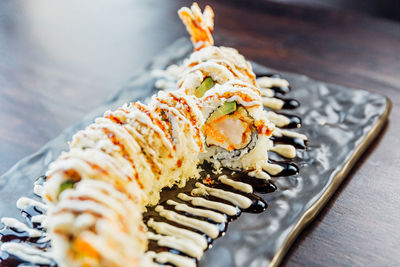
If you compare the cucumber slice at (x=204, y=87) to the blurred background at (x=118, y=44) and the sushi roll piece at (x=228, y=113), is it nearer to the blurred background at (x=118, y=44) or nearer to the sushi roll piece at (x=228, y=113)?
the sushi roll piece at (x=228, y=113)

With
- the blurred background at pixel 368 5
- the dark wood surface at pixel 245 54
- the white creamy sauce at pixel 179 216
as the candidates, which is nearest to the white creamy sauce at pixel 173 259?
the white creamy sauce at pixel 179 216

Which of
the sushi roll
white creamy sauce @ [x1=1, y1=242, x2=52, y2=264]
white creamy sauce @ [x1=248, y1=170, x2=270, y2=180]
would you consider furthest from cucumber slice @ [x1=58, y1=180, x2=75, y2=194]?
white creamy sauce @ [x1=248, y1=170, x2=270, y2=180]

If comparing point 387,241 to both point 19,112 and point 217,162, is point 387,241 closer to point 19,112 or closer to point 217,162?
point 217,162

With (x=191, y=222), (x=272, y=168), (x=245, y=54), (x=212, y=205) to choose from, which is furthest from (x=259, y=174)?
(x=245, y=54)

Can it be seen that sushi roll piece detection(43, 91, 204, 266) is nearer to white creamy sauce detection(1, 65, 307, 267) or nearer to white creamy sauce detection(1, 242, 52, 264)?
white creamy sauce detection(1, 65, 307, 267)

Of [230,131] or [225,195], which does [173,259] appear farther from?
[230,131]

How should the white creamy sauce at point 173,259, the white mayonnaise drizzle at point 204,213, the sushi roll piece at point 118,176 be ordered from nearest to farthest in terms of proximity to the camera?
Answer: 1. the sushi roll piece at point 118,176
2. the white creamy sauce at point 173,259
3. the white mayonnaise drizzle at point 204,213

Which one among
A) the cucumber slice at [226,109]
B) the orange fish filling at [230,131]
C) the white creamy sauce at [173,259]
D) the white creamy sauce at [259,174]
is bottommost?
the white creamy sauce at [173,259]
